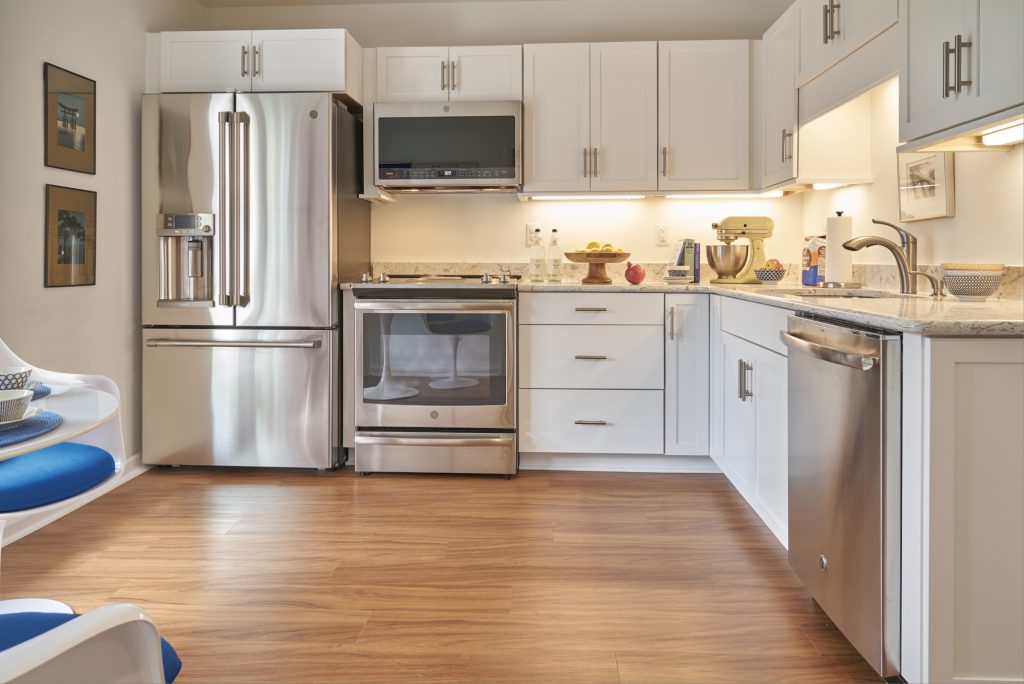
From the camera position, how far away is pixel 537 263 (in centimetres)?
405

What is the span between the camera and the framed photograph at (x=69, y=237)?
9.70 ft

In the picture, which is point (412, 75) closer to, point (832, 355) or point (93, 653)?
point (832, 355)

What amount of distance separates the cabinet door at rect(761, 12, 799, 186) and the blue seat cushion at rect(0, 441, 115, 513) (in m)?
2.80

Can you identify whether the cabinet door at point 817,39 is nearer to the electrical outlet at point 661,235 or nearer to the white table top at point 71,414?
the electrical outlet at point 661,235

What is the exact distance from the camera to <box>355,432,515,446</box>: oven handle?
3615 millimetres

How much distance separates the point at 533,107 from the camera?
12.6 feet

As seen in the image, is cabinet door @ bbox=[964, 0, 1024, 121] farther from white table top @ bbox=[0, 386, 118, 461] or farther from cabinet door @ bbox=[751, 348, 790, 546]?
white table top @ bbox=[0, 386, 118, 461]

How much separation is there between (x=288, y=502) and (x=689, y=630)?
1796 millimetres

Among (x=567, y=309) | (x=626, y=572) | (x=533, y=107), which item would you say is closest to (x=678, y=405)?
(x=567, y=309)

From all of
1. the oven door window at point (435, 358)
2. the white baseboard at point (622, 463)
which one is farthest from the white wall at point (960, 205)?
the oven door window at point (435, 358)

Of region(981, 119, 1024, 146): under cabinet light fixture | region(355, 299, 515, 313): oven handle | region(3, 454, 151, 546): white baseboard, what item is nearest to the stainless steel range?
region(355, 299, 515, 313): oven handle

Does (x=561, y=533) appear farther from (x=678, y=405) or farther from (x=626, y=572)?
(x=678, y=405)

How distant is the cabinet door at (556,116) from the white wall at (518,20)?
43 centimetres

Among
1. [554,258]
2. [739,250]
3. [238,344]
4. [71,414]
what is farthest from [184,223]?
[739,250]
